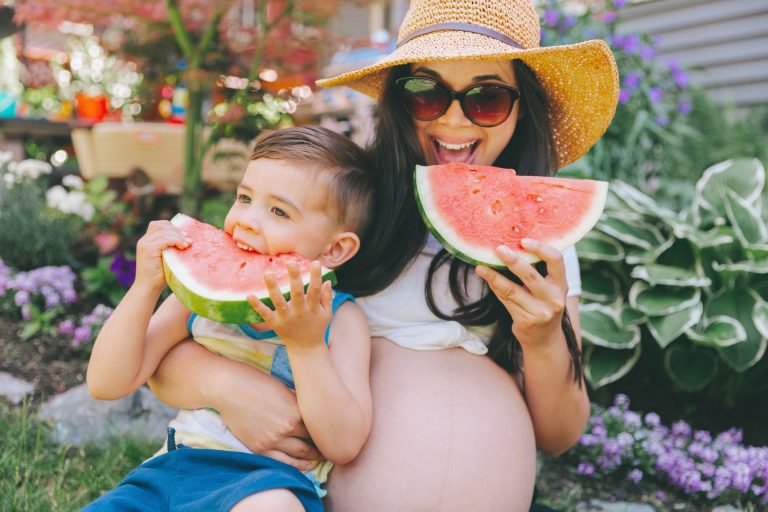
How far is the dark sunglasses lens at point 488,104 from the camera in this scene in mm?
2205

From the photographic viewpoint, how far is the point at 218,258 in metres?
1.94

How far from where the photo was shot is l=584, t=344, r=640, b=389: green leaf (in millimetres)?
3674

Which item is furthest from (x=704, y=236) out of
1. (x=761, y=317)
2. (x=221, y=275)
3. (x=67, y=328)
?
(x=67, y=328)

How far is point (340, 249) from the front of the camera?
2.17 meters

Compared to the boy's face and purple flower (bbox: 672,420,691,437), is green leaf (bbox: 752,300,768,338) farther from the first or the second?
the boy's face

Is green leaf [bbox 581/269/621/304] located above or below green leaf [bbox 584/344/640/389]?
above

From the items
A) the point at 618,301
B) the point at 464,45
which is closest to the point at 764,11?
the point at 618,301

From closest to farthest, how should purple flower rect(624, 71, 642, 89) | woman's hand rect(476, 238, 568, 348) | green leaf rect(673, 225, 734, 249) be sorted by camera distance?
woman's hand rect(476, 238, 568, 348), green leaf rect(673, 225, 734, 249), purple flower rect(624, 71, 642, 89)

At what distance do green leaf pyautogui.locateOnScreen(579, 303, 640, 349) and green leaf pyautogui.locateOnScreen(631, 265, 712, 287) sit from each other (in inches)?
10.2

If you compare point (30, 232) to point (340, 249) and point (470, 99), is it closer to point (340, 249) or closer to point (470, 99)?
point (340, 249)

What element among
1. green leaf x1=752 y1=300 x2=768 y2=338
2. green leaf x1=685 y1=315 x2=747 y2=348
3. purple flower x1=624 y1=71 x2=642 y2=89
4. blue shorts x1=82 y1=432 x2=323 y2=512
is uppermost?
purple flower x1=624 y1=71 x2=642 y2=89

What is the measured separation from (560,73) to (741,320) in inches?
73.1

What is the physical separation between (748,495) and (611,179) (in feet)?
9.01

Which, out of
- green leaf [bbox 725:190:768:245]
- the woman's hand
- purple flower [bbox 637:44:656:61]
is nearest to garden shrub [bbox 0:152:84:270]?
the woman's hand
